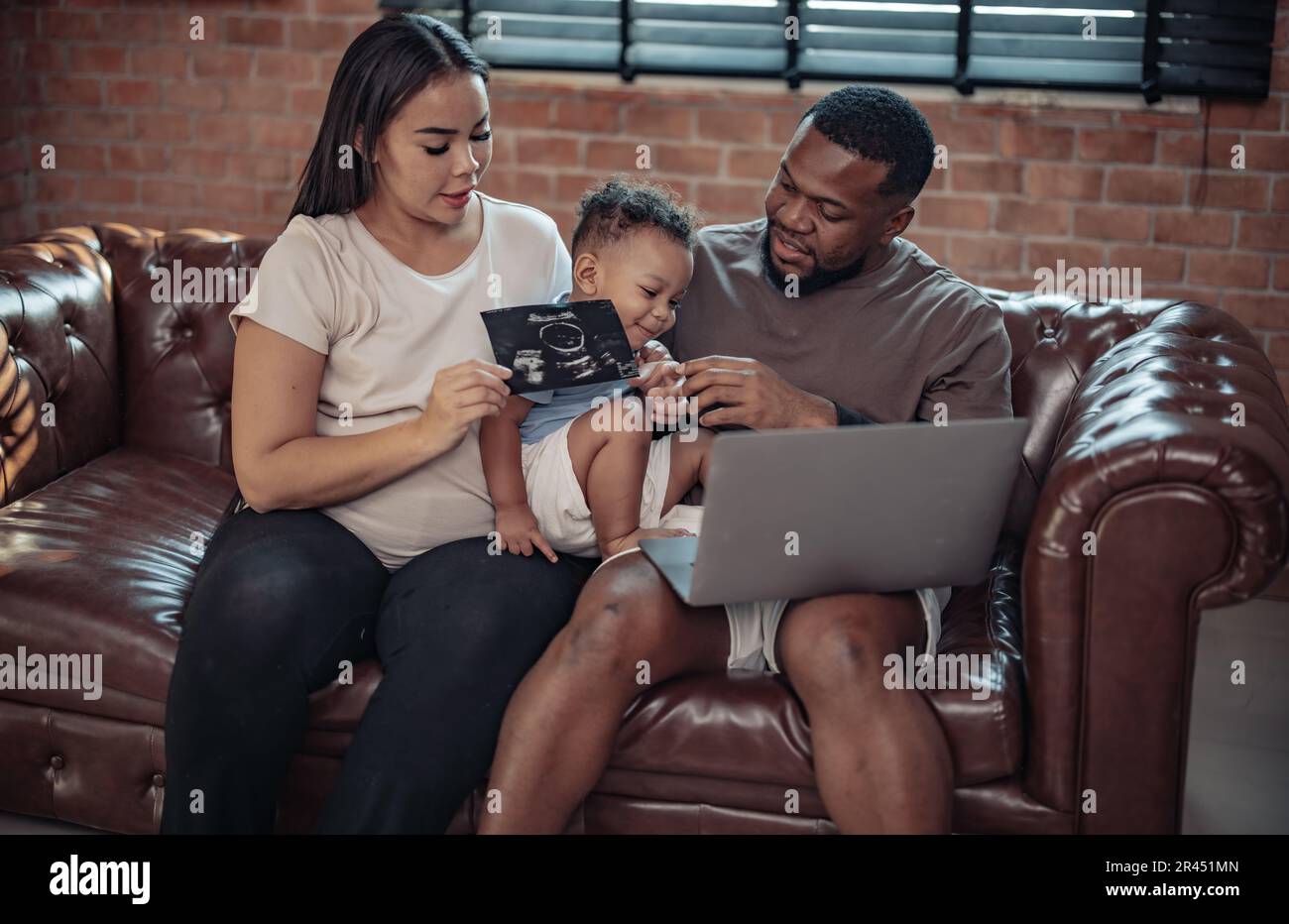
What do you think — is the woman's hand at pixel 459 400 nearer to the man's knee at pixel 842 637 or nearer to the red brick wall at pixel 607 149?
the man's knee at pixel 842 637

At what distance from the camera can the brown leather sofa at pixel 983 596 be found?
1767 mm

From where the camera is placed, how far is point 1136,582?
5.79 ft

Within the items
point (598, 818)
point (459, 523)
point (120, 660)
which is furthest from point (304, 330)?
point (598, 818)

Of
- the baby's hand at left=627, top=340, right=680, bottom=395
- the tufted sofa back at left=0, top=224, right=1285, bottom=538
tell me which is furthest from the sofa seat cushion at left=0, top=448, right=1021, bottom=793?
the baby's hand at left=627, top=340, right=680, bottom=395

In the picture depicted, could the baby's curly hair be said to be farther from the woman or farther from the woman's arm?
the woman's arm

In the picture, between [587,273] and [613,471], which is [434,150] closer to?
[587,273]

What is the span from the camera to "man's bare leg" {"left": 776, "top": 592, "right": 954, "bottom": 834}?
170 cm

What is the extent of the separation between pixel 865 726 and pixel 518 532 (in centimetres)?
63

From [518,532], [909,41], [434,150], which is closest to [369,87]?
[434,150]

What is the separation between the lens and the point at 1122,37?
332 cm

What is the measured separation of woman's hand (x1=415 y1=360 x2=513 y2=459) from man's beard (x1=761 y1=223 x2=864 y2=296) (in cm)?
63

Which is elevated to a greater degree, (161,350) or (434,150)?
(434,150)

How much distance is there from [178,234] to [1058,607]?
204 centimetres
